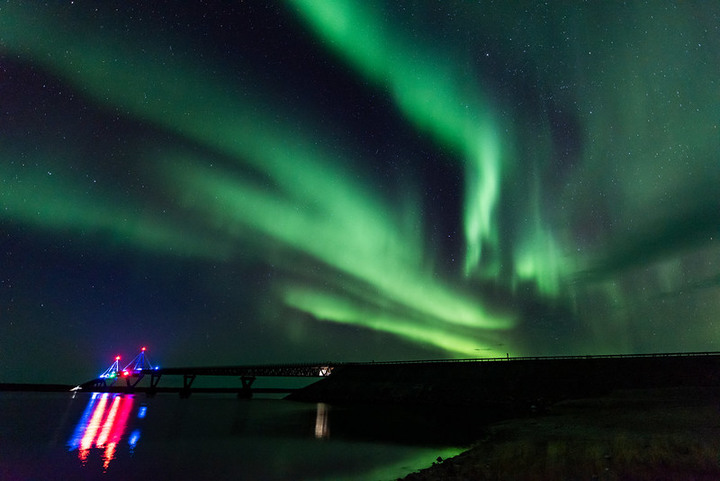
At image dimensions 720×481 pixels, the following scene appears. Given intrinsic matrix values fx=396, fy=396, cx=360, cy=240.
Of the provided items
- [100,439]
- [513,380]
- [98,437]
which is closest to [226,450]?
[100,439]

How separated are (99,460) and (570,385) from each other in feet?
216

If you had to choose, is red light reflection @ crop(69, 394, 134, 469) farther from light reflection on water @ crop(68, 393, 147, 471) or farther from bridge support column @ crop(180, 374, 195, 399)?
bridge support column @ crop(180, 374, 195, 399)

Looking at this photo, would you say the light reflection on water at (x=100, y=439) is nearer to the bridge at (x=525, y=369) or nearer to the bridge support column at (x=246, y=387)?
the bridge at (x=525, y=369)

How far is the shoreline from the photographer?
1513cm

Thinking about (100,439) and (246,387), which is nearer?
(100,439)

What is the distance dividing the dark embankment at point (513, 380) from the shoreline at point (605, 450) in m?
23.7

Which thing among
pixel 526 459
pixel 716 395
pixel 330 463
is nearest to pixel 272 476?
pixel 330 463

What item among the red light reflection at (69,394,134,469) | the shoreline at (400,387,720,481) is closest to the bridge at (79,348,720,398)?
the shoreline at (400,387,720,481)

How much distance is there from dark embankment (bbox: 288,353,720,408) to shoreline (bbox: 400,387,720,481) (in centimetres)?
2374

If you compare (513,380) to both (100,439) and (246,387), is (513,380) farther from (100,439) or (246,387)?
(246,387)

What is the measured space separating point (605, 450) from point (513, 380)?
60.9 m

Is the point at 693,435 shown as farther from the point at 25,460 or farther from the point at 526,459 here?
the point at 25,460

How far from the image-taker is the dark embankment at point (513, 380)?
5966 centimetres

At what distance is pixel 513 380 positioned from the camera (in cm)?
7606
